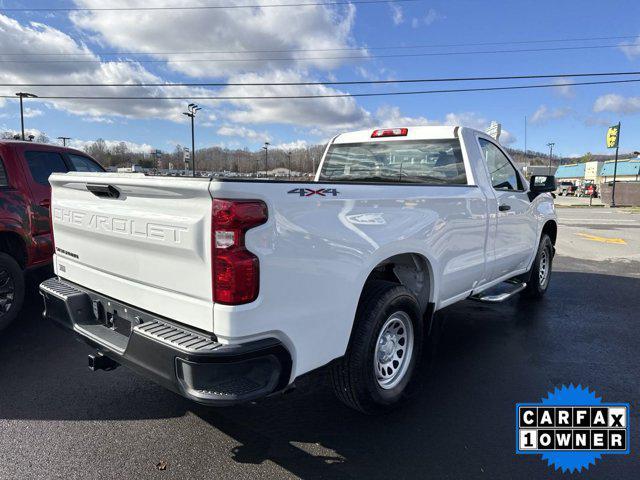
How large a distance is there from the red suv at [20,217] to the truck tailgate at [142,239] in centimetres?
202

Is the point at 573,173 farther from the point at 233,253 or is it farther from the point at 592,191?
the point at 233,253

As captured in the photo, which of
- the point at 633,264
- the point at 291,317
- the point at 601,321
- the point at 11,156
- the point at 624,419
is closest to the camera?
the point at 291,317

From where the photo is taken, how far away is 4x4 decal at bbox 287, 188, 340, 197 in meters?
2.32

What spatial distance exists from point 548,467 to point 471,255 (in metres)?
1.81

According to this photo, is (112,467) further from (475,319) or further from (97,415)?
(475,319)

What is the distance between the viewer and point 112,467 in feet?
8.60

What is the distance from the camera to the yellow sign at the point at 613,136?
3600cm

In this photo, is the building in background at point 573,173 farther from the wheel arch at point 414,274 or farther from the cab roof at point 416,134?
the wheel arch at point 414,274

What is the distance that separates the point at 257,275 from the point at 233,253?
154 millimetres

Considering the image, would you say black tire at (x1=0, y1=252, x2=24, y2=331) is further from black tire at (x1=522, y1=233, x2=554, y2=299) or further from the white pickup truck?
black tire at (x1=522, y1=233, x2=554, y2=299)

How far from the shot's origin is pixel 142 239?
2.47 meters

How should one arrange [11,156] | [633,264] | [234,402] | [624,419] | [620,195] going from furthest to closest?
[620,195], [633,264], [11,156], [624,419], [234,402]

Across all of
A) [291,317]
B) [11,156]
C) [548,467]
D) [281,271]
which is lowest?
[548,467]

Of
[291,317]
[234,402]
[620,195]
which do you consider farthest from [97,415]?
[620,195]
